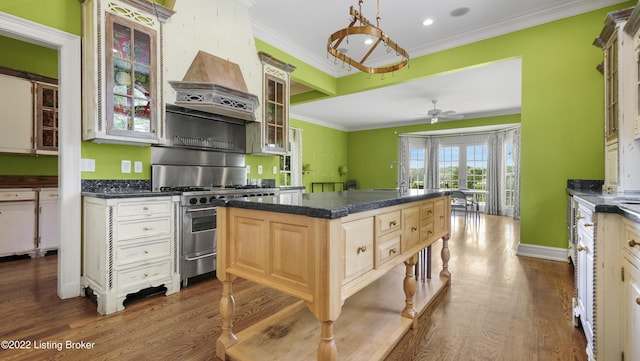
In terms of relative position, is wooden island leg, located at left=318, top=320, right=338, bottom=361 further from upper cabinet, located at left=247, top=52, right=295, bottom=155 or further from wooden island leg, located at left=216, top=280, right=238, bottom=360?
upper cabinet, located at left=247, top=52, right=295, bottom=155

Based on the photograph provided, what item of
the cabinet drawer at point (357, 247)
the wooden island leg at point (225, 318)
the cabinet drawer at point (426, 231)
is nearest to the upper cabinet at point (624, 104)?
the cabinet drawer at point (426, 231)

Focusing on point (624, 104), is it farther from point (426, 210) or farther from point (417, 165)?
point (417, 165)

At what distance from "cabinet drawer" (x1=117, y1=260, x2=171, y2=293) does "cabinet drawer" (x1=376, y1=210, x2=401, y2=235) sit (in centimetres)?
198

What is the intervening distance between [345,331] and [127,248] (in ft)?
5.91

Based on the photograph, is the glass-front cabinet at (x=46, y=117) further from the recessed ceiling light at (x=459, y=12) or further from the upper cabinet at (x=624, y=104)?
the upper cabinet at (x=624, y=104)

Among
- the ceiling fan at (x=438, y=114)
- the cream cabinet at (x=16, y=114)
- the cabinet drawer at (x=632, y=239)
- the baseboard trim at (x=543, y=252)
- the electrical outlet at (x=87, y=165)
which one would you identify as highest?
the ceiling fan at (x=438, y=114)

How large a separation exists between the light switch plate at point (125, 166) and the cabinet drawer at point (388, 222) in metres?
2.54

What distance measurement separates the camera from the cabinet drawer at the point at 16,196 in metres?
3.41

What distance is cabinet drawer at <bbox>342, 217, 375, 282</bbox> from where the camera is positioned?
126 cm

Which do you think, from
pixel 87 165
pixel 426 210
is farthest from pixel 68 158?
pixel 426 210

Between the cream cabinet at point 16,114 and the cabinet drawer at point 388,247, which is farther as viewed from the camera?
the cream cabinet at point 16,114

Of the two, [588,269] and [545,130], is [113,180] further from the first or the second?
[545,130]

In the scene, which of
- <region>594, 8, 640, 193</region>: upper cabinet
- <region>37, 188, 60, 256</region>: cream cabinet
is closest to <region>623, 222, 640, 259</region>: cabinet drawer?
<region>594, 8, 640, 193</region>: upper cabinet

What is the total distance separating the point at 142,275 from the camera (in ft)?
7.63
